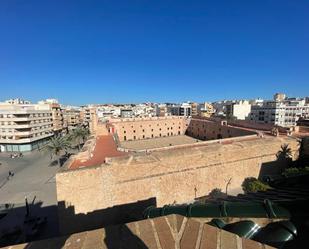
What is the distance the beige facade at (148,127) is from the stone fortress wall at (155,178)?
68.7ft

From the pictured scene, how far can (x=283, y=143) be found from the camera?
49.9 ft

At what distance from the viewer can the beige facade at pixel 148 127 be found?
111 ft

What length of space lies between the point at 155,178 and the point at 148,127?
2468 cm

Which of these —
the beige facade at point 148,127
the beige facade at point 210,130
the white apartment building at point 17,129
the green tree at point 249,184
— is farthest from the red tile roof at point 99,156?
the white apartment building at point 17,129

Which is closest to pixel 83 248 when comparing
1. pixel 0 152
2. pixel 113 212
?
pixel 113 212

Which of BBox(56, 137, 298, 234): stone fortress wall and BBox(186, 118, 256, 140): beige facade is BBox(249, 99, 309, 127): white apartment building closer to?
BBox(186, 118, 256, 140): beige facade

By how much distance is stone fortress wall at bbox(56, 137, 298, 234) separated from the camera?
33.2ft

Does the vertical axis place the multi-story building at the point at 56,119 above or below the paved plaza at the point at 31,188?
above

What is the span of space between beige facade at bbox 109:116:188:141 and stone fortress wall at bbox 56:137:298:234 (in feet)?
68.7

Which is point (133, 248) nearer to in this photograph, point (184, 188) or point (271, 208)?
point (271, 208)

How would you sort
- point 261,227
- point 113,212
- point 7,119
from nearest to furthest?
point 261,227, point 113,212, point 7,119

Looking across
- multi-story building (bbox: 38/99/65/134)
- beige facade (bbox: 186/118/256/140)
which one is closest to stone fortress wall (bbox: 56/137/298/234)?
beige facade (bbox: 186/118/256/140)

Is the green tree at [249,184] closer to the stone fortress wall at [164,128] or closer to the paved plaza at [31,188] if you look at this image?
the paved plaza at [31,188]

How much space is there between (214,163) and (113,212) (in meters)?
7.16
